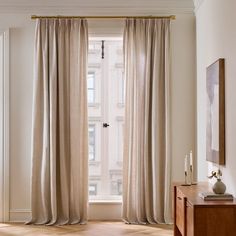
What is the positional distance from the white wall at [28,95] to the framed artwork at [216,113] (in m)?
1.28

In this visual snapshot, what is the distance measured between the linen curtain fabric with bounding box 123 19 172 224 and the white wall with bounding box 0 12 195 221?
17cm

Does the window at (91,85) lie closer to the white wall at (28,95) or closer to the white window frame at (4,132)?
the white wall at (28,95)

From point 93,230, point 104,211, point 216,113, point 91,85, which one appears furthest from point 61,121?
point 216,113

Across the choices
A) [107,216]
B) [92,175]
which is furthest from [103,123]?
[107,216]

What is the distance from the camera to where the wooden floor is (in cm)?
667

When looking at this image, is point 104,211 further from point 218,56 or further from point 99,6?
point 218,56

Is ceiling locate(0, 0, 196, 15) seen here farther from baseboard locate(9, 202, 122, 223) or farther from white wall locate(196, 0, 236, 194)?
baseboard locate(9, 202, 122, 223)

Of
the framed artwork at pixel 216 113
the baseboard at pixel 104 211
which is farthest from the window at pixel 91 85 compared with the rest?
the framed artwork at pixel 216 113

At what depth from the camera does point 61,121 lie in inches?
286

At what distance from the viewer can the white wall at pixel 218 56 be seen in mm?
5121

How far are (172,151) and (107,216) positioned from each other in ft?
3.85

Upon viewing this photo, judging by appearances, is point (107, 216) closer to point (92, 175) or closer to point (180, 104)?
point (92, 175)

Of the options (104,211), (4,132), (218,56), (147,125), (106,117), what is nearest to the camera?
(218,56)

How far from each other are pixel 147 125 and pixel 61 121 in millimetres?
1063
